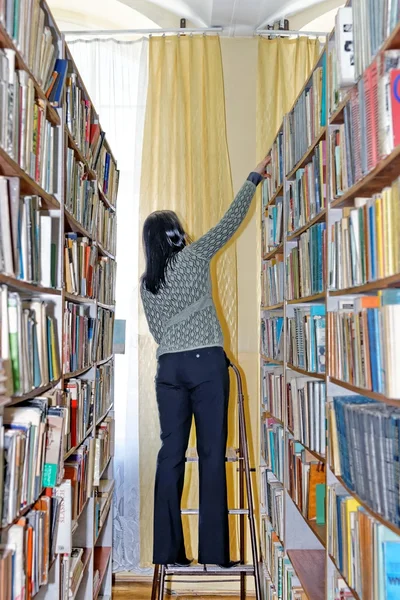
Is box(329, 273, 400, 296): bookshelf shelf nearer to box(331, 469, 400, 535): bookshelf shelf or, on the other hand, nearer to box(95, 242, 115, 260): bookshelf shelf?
box(331, 469, 400, 535): bookshelf shelf

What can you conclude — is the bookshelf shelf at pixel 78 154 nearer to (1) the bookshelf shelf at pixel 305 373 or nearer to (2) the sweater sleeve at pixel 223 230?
(2) the sweater sleeve at pixel 223 230

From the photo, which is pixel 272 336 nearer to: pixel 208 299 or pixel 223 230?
pixel 208 299

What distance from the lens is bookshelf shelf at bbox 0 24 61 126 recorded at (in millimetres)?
1341

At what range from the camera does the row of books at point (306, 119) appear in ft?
6.57

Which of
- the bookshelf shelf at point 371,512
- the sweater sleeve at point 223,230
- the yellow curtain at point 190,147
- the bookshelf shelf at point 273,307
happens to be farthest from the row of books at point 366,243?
the yellow curtain at point 190,147

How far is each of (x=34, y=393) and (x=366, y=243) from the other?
0.93 metres

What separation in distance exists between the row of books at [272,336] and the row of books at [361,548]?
42.1 inches

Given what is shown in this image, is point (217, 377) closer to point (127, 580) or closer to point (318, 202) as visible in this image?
point (318, 202)

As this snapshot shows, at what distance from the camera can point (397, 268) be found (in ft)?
4.10

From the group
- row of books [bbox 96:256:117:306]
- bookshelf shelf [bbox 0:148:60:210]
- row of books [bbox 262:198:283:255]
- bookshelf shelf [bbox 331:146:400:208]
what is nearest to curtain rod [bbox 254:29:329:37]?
row of books [bbox 262:198:283:255]

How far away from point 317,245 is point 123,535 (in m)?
2.24

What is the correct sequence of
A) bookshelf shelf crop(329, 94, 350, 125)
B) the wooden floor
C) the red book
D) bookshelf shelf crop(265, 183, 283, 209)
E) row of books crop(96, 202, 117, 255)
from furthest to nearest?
the wooden floor < row of books crop(96, 202, 117, 255) < bookshelf shelf crop(265, 183, 283, 209) < bookshelf shelf crop(329, 94, 350, 125) < the red book

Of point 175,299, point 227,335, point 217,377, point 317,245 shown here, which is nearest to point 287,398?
point 217,377

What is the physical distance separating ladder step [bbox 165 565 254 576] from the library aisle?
2.0 inches
